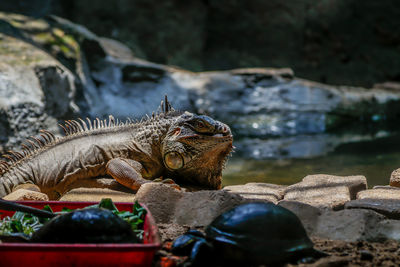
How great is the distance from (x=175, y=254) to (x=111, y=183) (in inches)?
83.2

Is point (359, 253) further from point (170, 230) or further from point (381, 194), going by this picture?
point (381, 194)

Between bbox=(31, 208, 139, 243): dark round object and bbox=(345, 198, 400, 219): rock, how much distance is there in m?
1.99

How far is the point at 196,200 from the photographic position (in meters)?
3.55

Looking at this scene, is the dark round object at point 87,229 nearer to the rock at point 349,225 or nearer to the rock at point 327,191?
the rock at point 349,225

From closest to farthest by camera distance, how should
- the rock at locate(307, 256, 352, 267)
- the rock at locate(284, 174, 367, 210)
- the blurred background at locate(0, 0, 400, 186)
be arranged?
1. the rock at locate(307, 256, 352, 267)
2. the rock at locate(284, 174, 367, 210)
3. the blurred background at locate(0, 0, 400, 186)

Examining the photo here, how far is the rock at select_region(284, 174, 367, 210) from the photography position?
3948mm

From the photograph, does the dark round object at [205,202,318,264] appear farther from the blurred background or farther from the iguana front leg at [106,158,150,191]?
the blurred background

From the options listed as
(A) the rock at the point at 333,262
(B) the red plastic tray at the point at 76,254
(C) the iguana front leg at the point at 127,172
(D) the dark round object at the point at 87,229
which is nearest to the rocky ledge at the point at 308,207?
(C) the iguana front leg at the point at 127,172

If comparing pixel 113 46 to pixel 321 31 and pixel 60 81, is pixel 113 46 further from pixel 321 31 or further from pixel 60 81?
pixel 321 31

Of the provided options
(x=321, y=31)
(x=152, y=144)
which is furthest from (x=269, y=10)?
(x=152, y=144)

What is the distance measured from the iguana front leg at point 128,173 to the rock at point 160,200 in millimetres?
618

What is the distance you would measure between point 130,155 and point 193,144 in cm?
73

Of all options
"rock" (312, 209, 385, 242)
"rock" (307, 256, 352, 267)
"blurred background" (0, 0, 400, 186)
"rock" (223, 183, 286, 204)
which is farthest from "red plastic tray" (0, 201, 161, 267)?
"blurred background" (0, 0, 400, 186)

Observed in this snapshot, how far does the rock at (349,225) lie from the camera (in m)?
3.02
